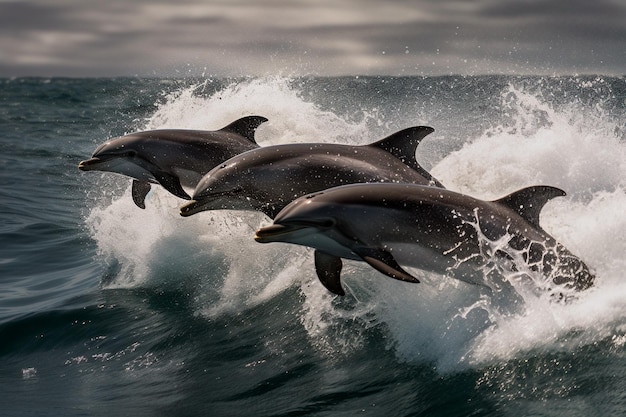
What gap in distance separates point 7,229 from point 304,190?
10.3 m

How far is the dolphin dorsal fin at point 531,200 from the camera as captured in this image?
7.14 metres

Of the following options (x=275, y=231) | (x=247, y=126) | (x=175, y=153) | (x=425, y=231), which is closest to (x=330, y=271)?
(x=275, y=231)

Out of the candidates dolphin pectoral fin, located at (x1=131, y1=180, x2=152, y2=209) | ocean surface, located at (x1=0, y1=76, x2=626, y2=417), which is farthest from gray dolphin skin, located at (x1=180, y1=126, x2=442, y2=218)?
dolphin pectoral fin, located at (x1=131, y1=180, x2=152, y2=209)

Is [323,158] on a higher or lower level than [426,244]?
higher

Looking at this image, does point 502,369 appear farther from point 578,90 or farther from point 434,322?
point 578,90

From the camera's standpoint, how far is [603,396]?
6.08m

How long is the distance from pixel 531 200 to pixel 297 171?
2382mm

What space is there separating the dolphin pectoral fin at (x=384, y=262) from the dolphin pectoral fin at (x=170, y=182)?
400 cm

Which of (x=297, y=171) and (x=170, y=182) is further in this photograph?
(x=170, y=182)

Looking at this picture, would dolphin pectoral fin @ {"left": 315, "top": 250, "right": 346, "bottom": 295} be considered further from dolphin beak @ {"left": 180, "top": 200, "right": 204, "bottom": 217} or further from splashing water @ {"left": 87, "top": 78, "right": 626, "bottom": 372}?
dolphin beak @ {"left": 180, "top": 200, "right": 204, "bottom": 217}

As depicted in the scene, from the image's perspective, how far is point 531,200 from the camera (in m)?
7.16

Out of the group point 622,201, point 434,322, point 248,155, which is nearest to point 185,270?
point 248,155

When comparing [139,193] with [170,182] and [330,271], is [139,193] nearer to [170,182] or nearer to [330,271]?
[170,182]

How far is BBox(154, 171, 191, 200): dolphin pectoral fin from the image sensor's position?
10.2 metres
